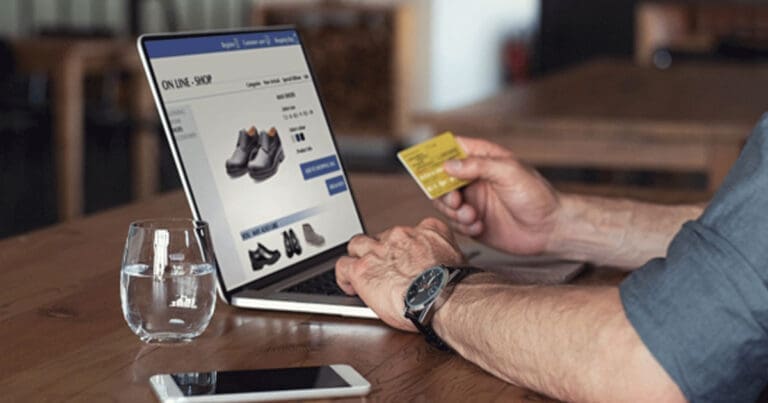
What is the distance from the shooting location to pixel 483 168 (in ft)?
4.38

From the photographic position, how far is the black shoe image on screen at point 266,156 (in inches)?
47.3

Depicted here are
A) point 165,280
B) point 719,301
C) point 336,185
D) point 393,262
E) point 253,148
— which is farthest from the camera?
point 336,185

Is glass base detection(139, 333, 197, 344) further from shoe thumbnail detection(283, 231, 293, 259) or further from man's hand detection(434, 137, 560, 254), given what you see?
man's hand detection(434, 137, 560, 254)

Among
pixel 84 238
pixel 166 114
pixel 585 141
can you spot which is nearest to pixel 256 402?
pixel 166 114

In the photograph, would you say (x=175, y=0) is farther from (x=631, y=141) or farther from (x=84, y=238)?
(x=84, y=238)

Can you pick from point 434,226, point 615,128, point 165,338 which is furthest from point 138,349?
point 615,128

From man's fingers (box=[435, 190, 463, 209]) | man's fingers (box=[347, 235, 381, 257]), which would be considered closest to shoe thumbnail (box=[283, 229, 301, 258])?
man's fingers (box=[347, 235, 381, 257])

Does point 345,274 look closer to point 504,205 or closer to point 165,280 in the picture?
point 165,280

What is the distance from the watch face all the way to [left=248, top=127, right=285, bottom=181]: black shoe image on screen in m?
0.24

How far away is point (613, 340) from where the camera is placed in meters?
0.87

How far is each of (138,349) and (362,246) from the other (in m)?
0.25

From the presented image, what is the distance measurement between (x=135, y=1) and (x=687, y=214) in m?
6.19

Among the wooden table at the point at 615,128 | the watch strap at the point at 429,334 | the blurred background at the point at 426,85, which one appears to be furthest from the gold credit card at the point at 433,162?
the wooden table at the point at 615,128

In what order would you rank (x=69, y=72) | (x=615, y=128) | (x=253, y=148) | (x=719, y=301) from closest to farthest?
1. (x=719, y=301)
2. (x=253, y=148)
3. (x=615, y=128)
4. (x=69, y=72)
